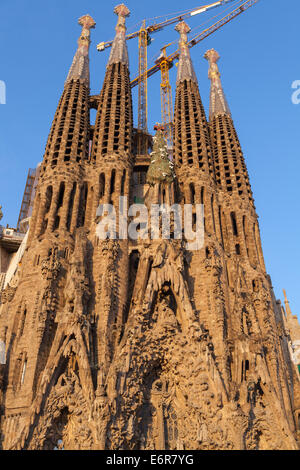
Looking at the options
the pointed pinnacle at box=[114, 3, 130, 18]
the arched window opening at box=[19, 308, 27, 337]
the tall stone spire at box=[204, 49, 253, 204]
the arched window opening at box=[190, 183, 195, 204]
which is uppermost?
the pointed pinnacle at box=[114, 3, 130, 18]

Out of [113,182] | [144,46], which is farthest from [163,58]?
[113,182]

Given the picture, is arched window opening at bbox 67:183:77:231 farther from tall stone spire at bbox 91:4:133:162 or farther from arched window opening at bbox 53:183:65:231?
tall stone spire at bbox 91:4:133:162

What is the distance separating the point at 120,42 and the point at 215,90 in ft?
31.2

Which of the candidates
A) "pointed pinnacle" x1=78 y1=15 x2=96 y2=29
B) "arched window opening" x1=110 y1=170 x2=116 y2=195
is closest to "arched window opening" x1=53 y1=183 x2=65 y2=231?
"arched window opening" x1=110 y1=170 x2=116 y2=195

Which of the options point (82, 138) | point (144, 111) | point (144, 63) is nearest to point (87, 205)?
point (82, 138)

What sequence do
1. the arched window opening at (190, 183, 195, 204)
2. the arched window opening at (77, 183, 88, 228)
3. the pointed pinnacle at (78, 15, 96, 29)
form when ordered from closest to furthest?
the arched window opening at (77, 183, 88, 228) → the arched window opening at (190, 183, 195, 204) → the pointed pinnacle at (78, 15, 96, 29)

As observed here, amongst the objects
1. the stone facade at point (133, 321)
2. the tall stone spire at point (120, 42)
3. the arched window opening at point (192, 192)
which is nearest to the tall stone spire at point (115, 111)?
the tall stone spire at point (120, 42)

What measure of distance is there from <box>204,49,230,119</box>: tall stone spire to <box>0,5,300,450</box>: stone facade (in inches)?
273

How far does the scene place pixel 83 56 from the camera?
37.9m

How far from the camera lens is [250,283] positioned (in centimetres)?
2864

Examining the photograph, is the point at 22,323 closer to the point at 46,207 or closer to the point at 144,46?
the point at 46,207

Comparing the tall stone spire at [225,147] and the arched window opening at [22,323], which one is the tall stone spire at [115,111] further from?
the arched window opening at [22,323]

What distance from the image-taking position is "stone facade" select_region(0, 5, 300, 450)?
2041cm

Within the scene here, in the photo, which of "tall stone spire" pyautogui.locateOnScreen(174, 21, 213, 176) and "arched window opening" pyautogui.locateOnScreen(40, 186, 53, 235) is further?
"tall stone spire" pyautogui.locateOnScreen(174, 21, 213, 176)
